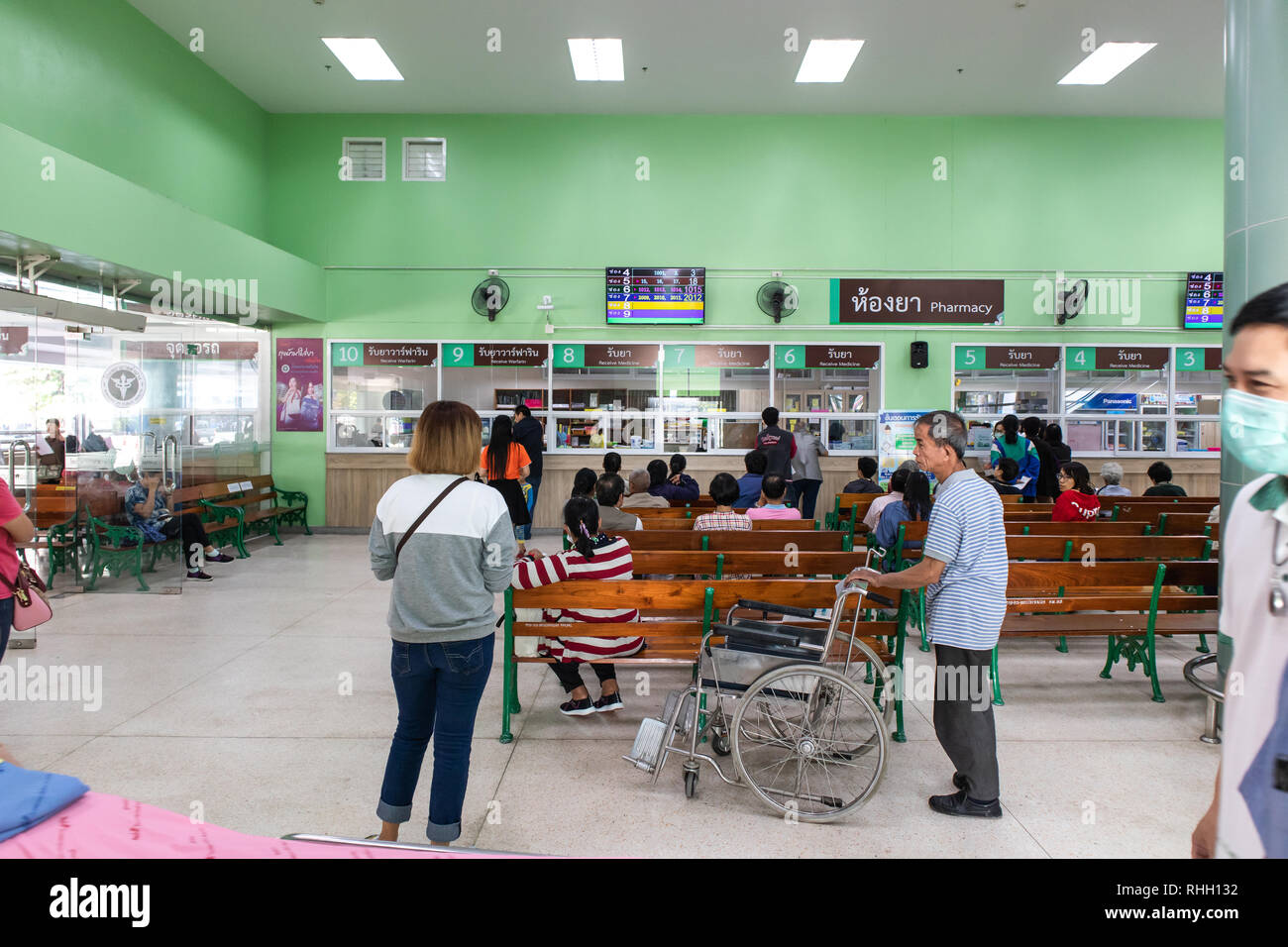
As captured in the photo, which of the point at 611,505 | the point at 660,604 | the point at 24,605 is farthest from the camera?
the point at 611,505

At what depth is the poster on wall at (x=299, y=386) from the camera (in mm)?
10500

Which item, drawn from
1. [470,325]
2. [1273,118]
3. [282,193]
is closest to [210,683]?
[1273,118]

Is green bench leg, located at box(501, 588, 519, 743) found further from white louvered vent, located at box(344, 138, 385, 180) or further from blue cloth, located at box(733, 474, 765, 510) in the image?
white louvered vent, located at box(344, 138, 385, 180)

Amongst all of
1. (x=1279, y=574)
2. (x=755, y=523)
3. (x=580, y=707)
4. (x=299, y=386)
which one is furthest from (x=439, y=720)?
(x=299, y=386)

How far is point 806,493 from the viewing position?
9531 millimetres

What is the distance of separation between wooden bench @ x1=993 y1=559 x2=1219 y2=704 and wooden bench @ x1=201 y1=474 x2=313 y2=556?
7.79 m

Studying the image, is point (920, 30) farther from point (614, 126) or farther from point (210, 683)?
point (210, 683)

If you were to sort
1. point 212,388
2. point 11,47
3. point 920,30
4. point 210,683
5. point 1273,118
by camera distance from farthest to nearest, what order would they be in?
point 212,388, point 920,30, point 11,47, point 210,683, point 1273,118

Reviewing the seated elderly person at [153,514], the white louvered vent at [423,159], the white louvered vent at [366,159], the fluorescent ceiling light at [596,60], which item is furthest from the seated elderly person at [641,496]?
the white louvered vent at [366,159]

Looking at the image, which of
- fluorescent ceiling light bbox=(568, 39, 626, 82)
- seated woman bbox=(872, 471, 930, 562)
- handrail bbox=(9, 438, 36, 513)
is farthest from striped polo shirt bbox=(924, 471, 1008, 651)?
fluorescent ceiling light bbox=(568, 39, 626, 82)

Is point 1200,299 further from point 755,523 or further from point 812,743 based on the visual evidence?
point 812,743

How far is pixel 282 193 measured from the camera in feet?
34.7

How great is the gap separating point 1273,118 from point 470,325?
8851 millimetres

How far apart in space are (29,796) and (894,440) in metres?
10.0
